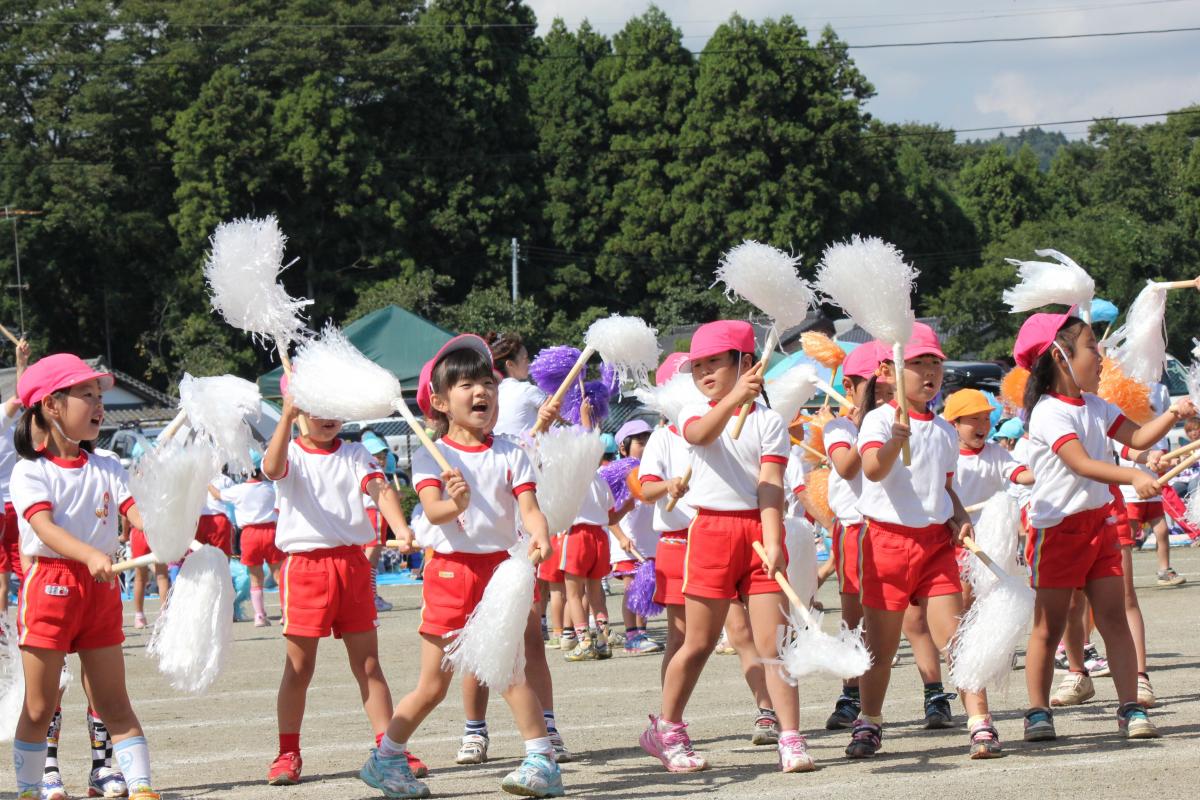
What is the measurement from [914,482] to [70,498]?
3400mm

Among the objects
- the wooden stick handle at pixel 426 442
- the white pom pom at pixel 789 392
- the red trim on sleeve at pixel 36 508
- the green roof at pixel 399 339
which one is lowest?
the red trim on sleeve at pixel 36 508

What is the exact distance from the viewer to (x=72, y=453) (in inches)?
233

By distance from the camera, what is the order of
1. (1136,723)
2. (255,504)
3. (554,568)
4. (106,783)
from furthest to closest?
(255,504) → (554,568) → (1136,723) → (106,783)

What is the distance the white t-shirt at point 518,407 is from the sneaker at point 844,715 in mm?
2479

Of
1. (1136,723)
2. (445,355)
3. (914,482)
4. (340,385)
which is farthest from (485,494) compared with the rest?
(1136,723)

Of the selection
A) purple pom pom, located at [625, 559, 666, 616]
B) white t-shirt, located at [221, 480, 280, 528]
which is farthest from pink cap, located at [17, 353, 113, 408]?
white t-shirt, located at [221, 480, 280, 528]

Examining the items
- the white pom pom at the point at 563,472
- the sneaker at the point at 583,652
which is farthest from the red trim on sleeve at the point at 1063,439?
the sneaker at the point at 583,652

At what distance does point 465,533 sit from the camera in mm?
5953

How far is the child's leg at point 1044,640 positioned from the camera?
6.76 metres

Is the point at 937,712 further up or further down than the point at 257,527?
further down

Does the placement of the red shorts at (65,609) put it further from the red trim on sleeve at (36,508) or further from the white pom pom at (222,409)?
the white pom pom at (222,409)

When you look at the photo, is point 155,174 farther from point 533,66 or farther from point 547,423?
point 547,423

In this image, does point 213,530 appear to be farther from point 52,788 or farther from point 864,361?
point 864,361

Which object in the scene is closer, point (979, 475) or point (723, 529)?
point (723, 529)
